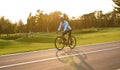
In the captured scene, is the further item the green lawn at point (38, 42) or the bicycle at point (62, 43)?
the green lawn at point (38, 42)

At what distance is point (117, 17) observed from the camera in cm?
8025

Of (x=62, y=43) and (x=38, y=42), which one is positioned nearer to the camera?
(x=62, y=43)

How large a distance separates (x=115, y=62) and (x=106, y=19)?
7584 cm

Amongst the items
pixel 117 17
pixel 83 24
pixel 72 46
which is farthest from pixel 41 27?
pixel 72 46

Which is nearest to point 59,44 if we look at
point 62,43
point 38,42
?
point 62,43

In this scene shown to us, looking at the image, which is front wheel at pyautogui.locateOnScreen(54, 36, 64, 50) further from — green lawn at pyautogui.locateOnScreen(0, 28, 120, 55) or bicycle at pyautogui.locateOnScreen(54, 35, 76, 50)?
green lawn at pyautogui.locateOnScreen(0, 28, 120, 55)

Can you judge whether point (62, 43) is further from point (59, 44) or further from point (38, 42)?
point (38, 42)

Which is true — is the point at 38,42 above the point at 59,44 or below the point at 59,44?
below

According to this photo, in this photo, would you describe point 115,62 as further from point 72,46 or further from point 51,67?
point 72,46

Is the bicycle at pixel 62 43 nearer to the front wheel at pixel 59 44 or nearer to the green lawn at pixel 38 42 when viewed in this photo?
the front wheel at pixel 59 44

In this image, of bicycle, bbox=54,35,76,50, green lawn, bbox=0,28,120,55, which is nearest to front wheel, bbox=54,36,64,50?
bicycle, bbox=54,35,76,50

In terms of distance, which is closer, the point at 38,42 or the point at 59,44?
the point at 59,44

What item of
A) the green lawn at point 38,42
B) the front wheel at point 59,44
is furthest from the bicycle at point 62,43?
the green lawn at point 38,42

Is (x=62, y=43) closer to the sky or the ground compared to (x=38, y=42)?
closer to the sky
